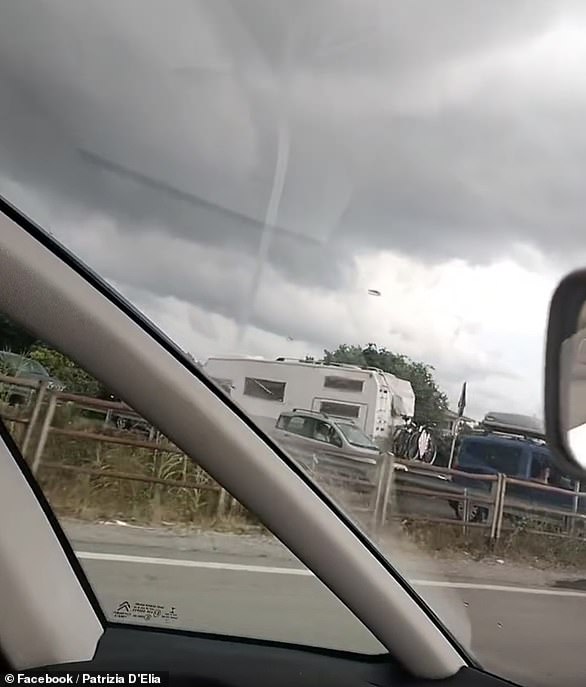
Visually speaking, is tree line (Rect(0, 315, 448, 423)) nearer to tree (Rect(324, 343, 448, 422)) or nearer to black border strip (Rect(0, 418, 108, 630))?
tree (Rect(324, 343, 448, 422))

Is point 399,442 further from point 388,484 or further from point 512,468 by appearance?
point 512,468

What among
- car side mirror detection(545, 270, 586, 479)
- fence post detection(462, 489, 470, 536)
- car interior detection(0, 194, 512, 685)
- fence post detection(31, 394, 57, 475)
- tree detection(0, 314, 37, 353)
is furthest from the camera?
fence post detection(31, 394, 57, 475)

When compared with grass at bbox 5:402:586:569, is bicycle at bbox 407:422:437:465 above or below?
above

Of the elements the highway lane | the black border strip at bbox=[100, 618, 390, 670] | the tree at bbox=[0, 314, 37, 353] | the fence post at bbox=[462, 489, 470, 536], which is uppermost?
the tree at bbox=[0, 314, 37, 353]

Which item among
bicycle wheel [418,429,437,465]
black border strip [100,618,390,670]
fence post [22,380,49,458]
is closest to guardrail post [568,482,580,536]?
bicycle wheel [418,429,437,465]

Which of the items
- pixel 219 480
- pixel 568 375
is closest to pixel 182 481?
pixel 219 480

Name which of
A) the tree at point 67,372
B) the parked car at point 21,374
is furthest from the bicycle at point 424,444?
the parked car at point 21,374

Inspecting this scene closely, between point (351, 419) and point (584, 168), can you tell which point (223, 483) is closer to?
point (351, 419)

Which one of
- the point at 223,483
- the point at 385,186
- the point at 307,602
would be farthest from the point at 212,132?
the point at 307,602
